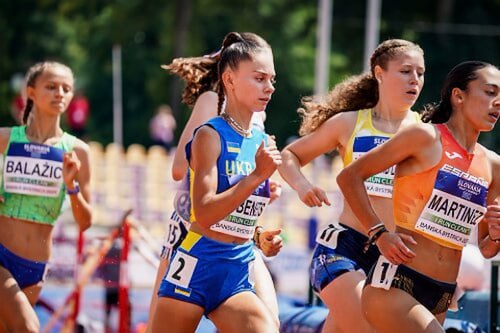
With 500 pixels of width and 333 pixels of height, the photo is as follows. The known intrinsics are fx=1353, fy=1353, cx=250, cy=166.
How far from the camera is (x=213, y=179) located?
6266 mm

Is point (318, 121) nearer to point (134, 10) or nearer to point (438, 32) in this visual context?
point (438, 32)

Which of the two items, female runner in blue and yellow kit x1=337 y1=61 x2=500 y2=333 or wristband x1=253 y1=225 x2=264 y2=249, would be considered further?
wristband x1=253 y1=225 x2=264 y2=249

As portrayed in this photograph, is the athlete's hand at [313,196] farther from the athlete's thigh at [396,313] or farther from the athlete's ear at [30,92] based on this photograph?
the athlete's ear at [30,92]

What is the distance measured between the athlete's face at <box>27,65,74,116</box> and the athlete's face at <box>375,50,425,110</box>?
221cm

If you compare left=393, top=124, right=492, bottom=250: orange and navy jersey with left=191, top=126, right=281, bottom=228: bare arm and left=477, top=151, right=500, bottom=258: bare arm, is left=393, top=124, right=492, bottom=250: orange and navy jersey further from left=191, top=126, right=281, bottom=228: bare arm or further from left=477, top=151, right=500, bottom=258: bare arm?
left=191, top=126, right=281, bottom=228: bare arm

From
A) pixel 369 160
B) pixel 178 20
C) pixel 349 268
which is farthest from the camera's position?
pixel 178 20

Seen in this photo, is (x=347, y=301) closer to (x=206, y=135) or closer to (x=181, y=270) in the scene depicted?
(x=181, y=270)

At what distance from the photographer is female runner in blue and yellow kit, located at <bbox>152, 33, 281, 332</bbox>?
625cm

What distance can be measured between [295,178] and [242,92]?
32.4 inches

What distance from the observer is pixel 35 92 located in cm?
855

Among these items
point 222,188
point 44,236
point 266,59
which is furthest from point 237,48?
point 44,236

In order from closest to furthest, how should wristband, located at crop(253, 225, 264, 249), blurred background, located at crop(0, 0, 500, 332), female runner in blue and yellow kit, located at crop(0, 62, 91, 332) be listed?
wristband, located at crop(253, 225, 264, 249)
female runner in blue and yellow kit, located at crop(0, 62, 91, 332)
blurred background, located at crop(0, 0, 500, 332)

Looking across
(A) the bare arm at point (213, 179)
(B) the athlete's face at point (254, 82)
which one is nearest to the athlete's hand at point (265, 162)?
(A) the bare arm at point (213, 179)

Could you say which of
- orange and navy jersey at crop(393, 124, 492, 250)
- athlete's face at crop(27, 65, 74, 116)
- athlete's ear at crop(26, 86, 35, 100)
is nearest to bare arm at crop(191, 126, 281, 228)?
orange and navy jersey at crop(393, 124, 492, 250)
